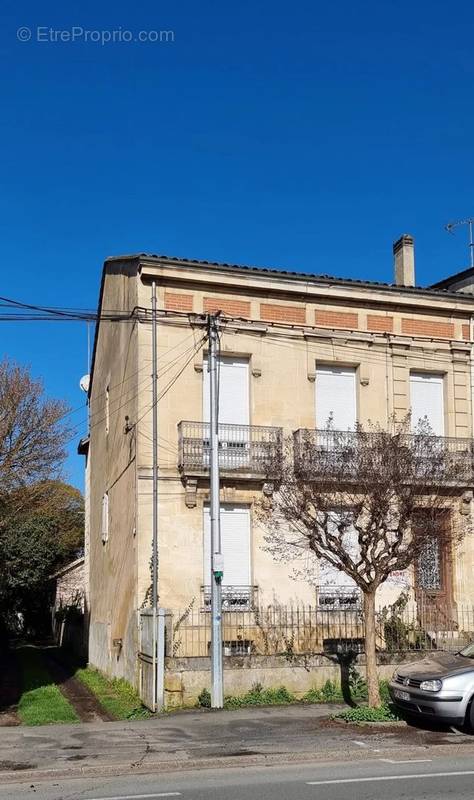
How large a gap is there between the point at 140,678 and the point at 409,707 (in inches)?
231

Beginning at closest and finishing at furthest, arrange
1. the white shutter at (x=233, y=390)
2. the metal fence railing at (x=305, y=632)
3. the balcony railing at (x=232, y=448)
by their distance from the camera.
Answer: the metal fence railing at (x=305, y=632)
the balcony railing at (x=232, y=448)
the white shutter at (x=233, y=390)

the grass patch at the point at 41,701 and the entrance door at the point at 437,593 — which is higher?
the entrance door at the point at 437,593

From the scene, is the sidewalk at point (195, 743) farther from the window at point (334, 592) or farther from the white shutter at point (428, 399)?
the white shutter at point (428, 399)

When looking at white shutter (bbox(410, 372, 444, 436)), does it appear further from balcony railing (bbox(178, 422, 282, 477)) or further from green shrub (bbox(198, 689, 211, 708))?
green shrub (bbox(198, 689, 211, 708))

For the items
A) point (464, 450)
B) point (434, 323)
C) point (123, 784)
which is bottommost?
point (123, 784)

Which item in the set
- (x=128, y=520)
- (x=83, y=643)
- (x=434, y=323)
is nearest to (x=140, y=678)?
(x=128, y=520)

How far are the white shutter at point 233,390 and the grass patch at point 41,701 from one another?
6.59 meters

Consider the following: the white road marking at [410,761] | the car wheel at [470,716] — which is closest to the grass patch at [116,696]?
the white road marking at [410,761]

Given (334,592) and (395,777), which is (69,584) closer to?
(334,592)

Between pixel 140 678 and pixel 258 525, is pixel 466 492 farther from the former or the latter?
pixel 140 678

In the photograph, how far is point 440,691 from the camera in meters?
12.6

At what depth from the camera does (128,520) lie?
19.5 m

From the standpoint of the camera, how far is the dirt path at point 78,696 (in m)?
15.7

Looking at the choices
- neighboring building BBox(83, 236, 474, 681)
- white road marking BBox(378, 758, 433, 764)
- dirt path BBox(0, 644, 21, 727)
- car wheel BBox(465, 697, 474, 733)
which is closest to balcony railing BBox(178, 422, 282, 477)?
neighboring building BBox(83, 236, 474, 681)
